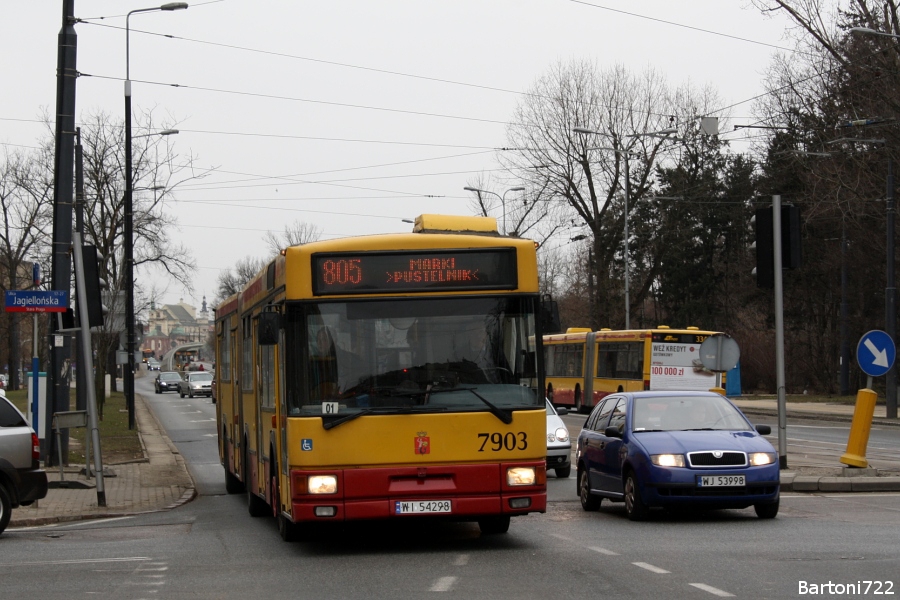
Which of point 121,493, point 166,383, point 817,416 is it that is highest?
point 121,493

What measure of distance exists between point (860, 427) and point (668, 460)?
5.30m

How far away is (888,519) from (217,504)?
8.88 m

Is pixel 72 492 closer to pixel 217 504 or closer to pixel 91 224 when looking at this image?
pixel 217 504

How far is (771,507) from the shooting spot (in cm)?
1359

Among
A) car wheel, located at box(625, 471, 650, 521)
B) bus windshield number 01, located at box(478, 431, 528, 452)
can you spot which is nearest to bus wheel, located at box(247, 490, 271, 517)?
car wheel, located at box(625, 471, 650, 521)

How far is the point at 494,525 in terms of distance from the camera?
12.6 m

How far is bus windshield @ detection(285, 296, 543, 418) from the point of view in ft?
36.4

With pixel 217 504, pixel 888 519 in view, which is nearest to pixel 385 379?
pixel 888 519

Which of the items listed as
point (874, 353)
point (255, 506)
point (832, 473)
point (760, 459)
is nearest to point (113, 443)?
point (255, 506)

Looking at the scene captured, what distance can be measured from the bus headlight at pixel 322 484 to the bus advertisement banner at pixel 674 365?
28068 mm

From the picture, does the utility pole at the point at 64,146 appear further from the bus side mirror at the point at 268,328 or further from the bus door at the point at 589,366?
the bus door at the point at 589,366

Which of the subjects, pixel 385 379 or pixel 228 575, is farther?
pixel 385 379

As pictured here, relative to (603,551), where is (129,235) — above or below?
above

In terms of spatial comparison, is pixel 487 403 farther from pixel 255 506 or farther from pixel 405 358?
pixel 255 506
